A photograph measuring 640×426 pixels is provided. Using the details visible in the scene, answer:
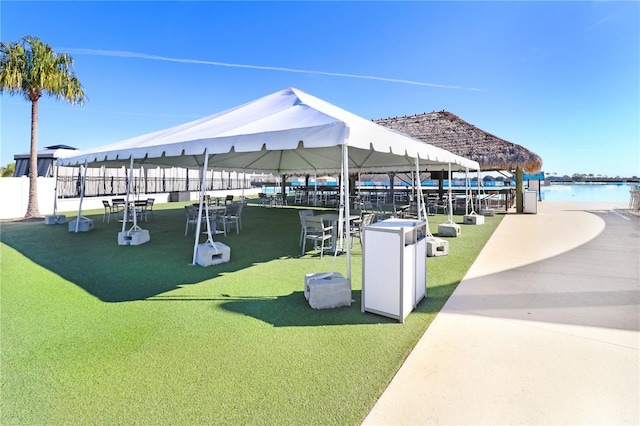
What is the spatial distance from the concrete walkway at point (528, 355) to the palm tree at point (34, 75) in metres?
15.3

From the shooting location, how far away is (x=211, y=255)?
511 centimetres

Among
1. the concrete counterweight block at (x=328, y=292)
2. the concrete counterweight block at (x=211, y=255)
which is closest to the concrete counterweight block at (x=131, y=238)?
the concrete counterweight block at (x=211, y=255)

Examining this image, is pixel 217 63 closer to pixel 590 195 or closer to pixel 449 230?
pixel 449 230

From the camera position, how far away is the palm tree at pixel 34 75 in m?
10.7

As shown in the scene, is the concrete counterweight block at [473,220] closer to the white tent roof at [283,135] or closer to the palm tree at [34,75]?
the white tent roof at [283,135]

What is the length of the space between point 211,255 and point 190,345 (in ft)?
8.90

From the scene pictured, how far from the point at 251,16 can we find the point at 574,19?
1089cm

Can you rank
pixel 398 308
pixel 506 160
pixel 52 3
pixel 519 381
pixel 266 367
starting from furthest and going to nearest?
pixel 506 160 < pixel 52 3 < pixel 398 308 < pixel 266 367 < pixel 519 381

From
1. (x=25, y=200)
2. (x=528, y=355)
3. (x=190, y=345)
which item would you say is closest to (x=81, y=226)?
(x=25, y=200)

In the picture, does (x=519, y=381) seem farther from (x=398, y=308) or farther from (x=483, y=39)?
(x=483, y=39)

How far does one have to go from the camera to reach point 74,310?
10.7 ft

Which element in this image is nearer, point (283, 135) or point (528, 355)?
point (528, 355)

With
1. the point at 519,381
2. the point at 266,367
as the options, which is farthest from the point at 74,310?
the point at 519,381

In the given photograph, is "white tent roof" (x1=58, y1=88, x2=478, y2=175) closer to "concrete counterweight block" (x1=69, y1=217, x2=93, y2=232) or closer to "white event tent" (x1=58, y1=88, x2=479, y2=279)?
"white event tent" (x1=58, y1=88, x2=479, y2=279)
